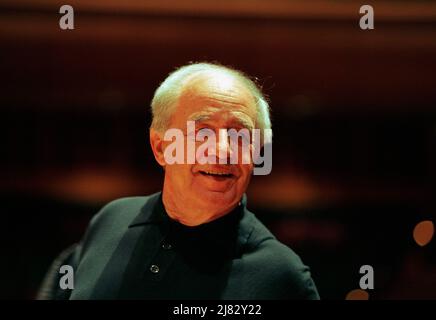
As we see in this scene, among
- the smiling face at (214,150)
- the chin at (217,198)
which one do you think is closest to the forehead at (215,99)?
the smiling face at (214,150)

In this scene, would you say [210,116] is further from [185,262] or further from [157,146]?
[185,262]

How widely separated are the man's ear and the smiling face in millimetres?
27

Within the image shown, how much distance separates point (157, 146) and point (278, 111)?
18.3 inches

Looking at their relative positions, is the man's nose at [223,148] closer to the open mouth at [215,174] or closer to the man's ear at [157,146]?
the open mouth at [215,174]

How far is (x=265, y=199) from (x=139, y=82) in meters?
0.60

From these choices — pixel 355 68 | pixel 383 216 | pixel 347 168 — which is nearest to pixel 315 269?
pixel 383 216

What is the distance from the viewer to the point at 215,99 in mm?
963

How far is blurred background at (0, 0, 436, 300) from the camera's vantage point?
1.45m

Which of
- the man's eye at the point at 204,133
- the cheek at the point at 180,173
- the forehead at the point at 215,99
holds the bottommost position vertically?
the cheek at the point at 180,173

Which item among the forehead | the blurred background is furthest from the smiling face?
the blurred background

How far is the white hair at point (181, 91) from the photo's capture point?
1.00 m

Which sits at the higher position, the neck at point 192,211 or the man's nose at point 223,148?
the man's nose at point 223,148

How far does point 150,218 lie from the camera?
1.09m

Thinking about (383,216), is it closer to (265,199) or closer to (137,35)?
(265,199)
